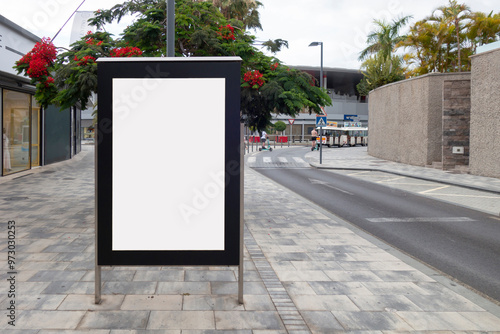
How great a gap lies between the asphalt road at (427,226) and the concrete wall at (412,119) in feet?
28.8

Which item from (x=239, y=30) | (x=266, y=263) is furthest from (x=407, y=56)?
(x=266, y=263)

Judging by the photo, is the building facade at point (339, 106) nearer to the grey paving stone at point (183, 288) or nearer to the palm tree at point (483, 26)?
the palm tree at point (483, 26)

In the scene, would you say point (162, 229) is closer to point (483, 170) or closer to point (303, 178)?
point (303, 178)

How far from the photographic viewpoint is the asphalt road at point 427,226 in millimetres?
5809

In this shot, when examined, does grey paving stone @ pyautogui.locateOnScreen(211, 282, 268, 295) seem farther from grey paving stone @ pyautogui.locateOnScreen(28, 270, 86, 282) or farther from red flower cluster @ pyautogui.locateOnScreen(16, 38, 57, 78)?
red flower cluster @ pyautogui.locateOnScreen(16, 38, 57, 78)

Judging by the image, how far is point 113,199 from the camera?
4.18 metres

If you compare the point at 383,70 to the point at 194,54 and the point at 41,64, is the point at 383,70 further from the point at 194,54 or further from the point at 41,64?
the point at 41,64

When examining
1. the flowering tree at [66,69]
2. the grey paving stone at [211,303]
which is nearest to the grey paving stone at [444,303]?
the grey paving stone at [211,303]

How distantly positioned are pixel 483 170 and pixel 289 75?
13.4 m

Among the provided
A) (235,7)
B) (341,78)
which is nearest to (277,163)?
(235,7)

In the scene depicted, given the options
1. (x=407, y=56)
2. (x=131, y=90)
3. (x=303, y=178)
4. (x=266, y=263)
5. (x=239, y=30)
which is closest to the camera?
(x=131, y=90)

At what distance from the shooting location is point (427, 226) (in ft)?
28.0

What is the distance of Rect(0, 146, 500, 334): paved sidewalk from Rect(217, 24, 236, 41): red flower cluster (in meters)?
3.72

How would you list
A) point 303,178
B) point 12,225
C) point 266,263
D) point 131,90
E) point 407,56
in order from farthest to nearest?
point 407,56 < point 303,178 < point 12,225 < point 266,263 < point 131,90
